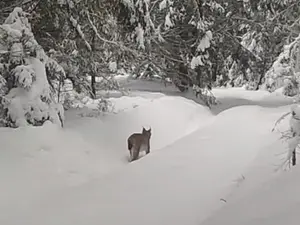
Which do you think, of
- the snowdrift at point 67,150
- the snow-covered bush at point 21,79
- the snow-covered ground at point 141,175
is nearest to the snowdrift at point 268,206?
the snow-covered ground at point 141,175

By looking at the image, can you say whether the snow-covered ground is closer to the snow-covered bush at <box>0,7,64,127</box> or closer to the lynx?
the lynx

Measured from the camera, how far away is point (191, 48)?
48.4 feet

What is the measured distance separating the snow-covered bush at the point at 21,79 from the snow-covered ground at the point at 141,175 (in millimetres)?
299

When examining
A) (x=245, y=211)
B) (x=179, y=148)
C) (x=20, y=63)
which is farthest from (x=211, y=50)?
(x=245, y=211)

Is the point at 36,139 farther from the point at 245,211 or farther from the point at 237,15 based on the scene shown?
the point at 237,15

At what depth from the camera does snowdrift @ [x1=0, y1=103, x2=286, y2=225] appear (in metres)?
5.05

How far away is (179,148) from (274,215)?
428 centimetres

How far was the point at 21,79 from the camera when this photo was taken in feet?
23.0

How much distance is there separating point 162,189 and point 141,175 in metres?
0.73

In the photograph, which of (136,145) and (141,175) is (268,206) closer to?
(141,175)

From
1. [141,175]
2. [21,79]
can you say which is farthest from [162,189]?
[21,79]

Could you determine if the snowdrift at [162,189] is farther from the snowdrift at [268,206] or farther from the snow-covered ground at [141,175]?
the snowdrift at [268,206]

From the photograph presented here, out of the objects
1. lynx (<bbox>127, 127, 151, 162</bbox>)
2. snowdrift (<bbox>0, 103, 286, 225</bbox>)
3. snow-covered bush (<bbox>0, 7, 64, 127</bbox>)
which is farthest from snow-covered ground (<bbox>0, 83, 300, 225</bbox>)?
snow-covered bush (<bbox>0, 7, 64, 127</bbox>)

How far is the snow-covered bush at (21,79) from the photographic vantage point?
710 cm
